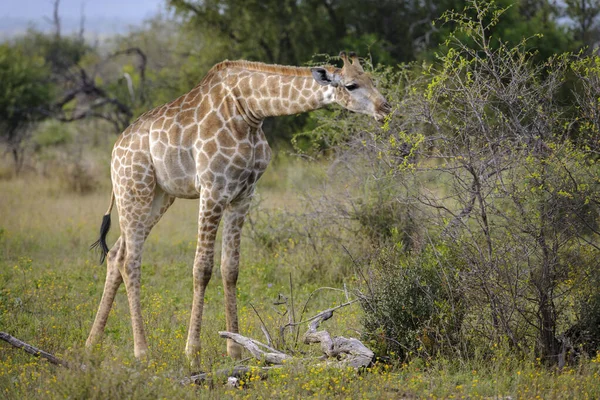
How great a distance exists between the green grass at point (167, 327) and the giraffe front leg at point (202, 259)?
0.16m

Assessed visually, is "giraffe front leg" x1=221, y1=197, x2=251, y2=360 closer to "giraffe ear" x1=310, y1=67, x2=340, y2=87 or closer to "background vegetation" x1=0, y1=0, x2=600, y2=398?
"background vegetation" x1=0, y1=0, x2=600, y2=398

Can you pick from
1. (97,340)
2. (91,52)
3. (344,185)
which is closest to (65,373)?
(97,340)

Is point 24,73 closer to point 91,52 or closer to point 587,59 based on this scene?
point 91,52

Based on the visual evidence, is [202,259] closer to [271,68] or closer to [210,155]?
[210,155]

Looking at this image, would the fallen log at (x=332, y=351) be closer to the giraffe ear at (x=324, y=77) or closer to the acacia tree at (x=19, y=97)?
the giraffe ear at (x=324, y=77)

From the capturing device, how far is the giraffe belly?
671 centimetres

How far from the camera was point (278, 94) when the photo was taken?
6.48 metres

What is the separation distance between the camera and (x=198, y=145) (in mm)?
6613

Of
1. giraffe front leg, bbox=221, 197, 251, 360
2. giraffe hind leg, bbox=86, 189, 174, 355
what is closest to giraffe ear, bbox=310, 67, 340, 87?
giraffe front leg, bbox=221, 197, 251, 360

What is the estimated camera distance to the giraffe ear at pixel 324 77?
620cm

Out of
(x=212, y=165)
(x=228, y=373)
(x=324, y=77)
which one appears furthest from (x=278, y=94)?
(x=228, y=373)

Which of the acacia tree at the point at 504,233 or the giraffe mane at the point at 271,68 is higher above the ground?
the giraffe mane at the point at 271,68

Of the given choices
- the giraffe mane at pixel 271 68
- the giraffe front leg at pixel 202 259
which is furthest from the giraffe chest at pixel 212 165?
the giraffe mane at pixel 271 68

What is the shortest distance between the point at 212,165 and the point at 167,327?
6.81ft
